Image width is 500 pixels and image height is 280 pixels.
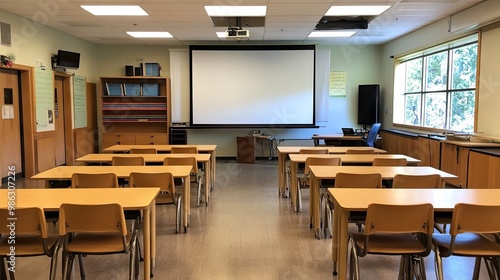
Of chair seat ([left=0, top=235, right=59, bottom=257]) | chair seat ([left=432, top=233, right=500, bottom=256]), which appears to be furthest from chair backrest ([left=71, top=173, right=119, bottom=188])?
chair seat ([left=432, top=233, right=500, bottom=256])

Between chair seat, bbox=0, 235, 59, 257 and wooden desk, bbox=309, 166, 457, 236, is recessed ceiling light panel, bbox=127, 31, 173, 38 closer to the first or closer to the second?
wooden desk, bbox=309, 166, 457, 236

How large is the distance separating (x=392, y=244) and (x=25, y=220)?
2448 millimetres

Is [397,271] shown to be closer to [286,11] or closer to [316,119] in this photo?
[286,11]

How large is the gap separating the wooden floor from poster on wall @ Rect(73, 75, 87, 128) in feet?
16.9

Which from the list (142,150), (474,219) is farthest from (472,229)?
(142,150)

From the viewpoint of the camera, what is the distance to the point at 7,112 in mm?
6914

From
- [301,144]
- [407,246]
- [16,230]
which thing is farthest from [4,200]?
[301,144]

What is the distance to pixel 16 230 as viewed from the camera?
8.06ft

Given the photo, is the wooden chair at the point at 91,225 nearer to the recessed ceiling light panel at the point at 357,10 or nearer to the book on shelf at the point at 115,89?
the recessed ceiling light panel at the point at 357,10

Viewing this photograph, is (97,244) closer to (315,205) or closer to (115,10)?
(315,205)

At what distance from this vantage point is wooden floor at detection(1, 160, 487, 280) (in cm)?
325

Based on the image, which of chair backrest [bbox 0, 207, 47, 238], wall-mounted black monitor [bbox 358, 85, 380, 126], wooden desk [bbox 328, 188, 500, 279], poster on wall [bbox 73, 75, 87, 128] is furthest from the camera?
wall-mounted black monitor [bbox 358, 85, 380, 126]

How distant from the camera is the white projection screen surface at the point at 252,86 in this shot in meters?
9.73

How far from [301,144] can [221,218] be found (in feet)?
18.0
